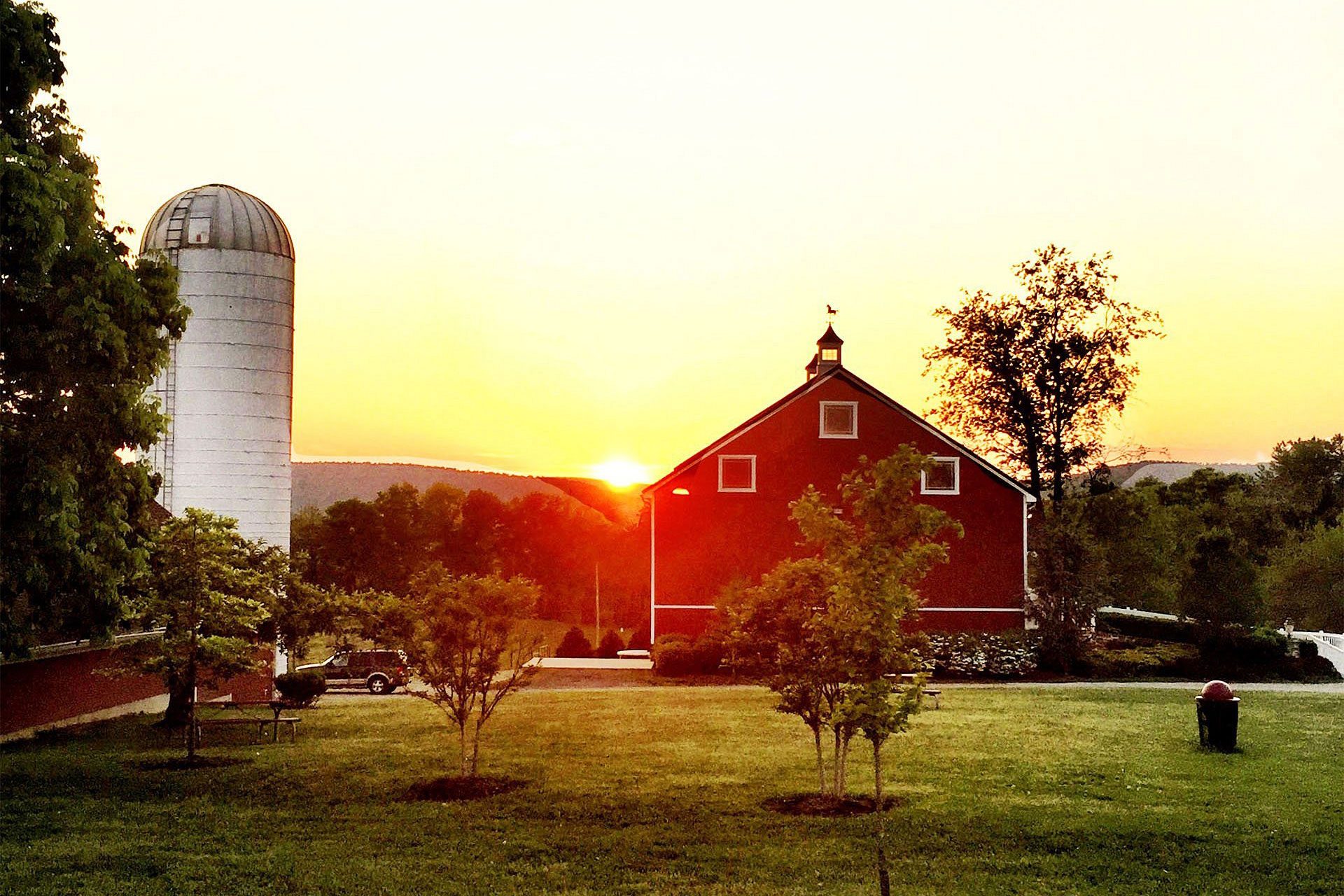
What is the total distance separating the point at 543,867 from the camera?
13.0 metres

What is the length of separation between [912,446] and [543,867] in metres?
6.59

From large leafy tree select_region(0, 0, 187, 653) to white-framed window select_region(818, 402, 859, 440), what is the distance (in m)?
30.8

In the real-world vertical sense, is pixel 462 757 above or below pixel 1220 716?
below

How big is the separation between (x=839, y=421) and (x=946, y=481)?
15.0 feet

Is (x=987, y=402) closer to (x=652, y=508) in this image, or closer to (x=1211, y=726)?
(x=652, y=508)

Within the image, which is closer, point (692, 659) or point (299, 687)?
point (299, 687)

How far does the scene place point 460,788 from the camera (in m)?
17.3

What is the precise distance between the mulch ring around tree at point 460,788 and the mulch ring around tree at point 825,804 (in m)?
3.83

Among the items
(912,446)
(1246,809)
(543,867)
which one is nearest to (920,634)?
(912,446)

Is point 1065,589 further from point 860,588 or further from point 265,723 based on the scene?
point 860,588

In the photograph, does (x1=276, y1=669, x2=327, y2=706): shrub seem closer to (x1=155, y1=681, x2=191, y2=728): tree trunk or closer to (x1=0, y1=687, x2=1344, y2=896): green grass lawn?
(x1=155, y1=681, x2=191, y2=728): tree trunk

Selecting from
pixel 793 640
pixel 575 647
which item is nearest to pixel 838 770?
pixel 793 640

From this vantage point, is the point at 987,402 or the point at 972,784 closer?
the point at 972,784

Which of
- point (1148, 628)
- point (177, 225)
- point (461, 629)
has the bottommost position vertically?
point (1148, 628)
